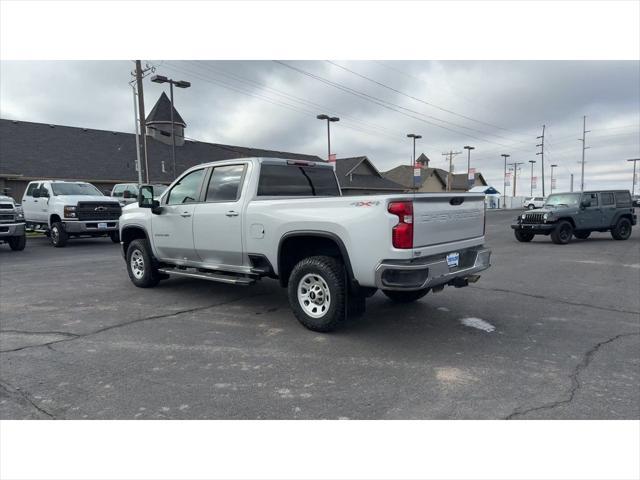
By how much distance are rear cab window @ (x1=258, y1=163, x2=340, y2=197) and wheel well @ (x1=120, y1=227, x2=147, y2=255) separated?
294 centimetres

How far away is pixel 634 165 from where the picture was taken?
324 ft

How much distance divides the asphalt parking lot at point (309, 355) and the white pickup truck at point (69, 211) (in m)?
6.92

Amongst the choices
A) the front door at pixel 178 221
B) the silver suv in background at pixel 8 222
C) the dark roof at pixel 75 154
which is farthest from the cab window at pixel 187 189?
the dark roof at pixel 75 154

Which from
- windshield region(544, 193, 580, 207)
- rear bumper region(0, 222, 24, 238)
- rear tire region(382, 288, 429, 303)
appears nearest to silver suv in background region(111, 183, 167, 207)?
rear bumper region(0, 222, 24, 238)

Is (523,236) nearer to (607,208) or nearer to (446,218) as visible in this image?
(607,208)

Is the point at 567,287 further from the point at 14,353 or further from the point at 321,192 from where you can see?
the point at 14,353

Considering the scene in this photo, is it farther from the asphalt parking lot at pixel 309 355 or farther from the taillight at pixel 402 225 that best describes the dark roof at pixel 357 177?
the taillight at pixel 402 225

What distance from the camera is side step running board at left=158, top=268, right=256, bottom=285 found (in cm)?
565

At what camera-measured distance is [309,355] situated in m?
4.36

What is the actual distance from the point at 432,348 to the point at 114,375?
3098 mm

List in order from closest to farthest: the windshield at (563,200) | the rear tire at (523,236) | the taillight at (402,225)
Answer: the taillight at (402,225)
the windshield at (563,200)
the rear tire at (523,236)

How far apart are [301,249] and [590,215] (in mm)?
14446

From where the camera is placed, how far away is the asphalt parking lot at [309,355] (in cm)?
330

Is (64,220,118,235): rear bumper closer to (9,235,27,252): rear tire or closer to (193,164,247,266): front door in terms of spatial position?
(9,235,27,252): rear tire
